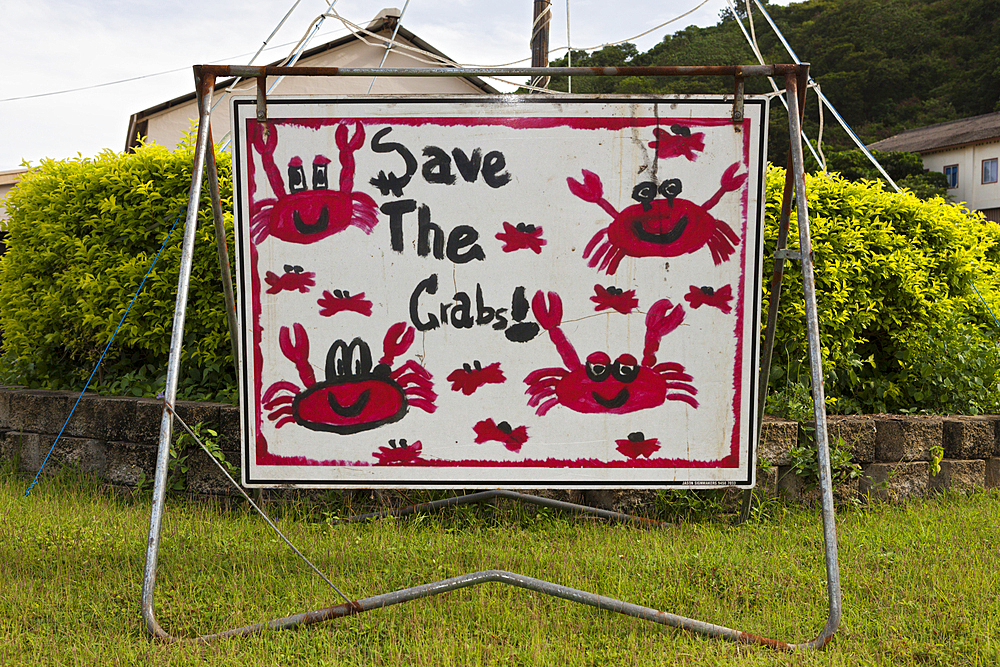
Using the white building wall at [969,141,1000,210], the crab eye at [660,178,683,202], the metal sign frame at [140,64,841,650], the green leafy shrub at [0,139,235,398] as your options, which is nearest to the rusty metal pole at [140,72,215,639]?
the metal sign frame at [140,64,841,650]

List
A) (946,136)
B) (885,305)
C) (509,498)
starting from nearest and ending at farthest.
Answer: (509,498), (885,305), (946,136)

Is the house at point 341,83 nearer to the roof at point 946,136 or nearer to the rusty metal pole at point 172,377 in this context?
the rusty metal pole at point 172,377

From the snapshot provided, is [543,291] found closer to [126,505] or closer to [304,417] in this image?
[304,417]

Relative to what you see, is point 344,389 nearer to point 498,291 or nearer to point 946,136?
point 498,291

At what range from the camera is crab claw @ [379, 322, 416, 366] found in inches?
110

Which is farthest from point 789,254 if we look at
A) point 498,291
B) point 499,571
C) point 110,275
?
point 110,275

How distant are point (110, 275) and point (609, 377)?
325 centimetres

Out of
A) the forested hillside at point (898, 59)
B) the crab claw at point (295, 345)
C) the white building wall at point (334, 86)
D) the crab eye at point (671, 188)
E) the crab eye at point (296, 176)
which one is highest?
the forested hillside at point (898, 59)

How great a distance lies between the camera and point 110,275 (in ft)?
14.2

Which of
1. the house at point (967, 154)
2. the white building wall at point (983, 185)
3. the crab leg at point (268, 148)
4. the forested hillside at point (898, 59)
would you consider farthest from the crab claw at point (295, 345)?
the white building wall at point (983, 185)

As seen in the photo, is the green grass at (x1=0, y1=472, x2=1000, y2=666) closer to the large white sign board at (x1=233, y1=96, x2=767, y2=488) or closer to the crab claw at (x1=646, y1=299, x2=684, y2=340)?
the large white sign board at (x1=233, y1=96, x2=767, y2=488)

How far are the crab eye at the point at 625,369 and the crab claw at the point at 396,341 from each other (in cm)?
81

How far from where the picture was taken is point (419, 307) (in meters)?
2.79

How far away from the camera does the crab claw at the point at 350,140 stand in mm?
2756
